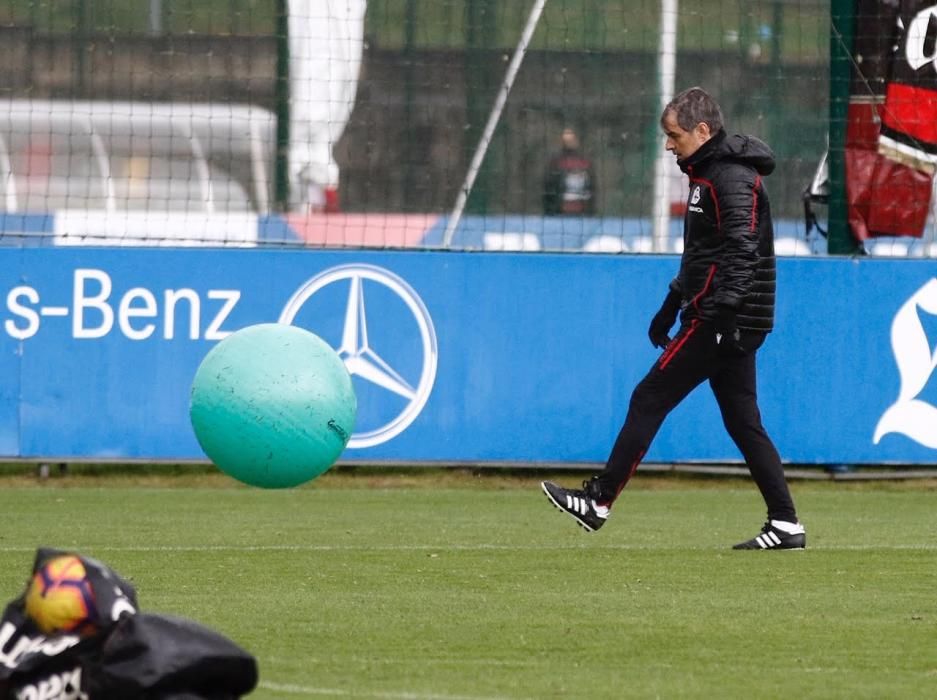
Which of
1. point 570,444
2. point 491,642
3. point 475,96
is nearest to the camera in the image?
point 491,642

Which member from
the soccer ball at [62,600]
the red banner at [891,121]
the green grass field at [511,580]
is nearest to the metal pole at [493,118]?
the red banner at [891,121]

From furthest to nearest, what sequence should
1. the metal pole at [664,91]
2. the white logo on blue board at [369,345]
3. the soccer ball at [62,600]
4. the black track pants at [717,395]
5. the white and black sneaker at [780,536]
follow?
the metal pole at [664,91]
the white logo on blue board at [369,345]
the white and black sneaker at [780,536]
the black track pants at [717,395]
the soccer ball at [62,600]

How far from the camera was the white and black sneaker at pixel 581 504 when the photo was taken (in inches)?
365

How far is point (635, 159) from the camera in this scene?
15.8 m

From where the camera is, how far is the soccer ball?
5168mm

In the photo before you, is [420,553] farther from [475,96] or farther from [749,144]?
[475,96]

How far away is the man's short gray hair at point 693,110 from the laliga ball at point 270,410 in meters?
1.90

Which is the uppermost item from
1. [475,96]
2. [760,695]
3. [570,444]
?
[475,96]

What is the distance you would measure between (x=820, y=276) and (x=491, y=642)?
6.52m

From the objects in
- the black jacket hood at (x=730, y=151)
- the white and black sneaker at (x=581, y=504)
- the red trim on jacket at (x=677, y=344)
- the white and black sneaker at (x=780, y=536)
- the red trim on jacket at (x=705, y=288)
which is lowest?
the white and black sneaker at (x=780, y=536)

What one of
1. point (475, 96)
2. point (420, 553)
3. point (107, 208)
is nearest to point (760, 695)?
point (420, 553)

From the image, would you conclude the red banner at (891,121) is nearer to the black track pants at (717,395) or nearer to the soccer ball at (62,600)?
the black track pants at (717,395)

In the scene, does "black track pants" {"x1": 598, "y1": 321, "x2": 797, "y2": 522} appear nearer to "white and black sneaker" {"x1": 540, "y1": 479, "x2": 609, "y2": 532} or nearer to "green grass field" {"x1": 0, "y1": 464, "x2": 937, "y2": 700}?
"white and black sneaker" {"x1": 540, "y1": 479, "x2": 609, "y2": 532}

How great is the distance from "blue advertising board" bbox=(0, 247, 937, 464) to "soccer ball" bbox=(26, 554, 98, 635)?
7302 millimetres
